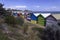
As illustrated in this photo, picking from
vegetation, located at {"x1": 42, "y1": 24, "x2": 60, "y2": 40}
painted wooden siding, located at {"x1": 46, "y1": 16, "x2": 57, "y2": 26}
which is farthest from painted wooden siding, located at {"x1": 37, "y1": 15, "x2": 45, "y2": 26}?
vegetation, located at {"x1": 42, "y1": 24, "x2": 60, "y2": 40}

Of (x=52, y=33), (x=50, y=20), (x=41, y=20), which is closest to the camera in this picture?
(x=52, y=33)

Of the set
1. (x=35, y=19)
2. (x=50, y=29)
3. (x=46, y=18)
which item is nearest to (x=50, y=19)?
(x=46, y=18)

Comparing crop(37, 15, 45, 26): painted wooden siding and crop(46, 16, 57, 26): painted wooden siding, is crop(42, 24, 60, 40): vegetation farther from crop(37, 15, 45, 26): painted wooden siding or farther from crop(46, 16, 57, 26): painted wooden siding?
crop(37, 15, 45, 26): painted wooden siding

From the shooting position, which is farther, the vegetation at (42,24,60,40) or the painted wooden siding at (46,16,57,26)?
the painted wooden siding at (46,16,57,26)

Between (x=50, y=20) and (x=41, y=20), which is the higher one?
(x=50, y=20)

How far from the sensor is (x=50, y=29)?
980 inches

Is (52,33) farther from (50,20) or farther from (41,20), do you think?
(41,20)

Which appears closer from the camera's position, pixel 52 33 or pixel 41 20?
pixel 52 33

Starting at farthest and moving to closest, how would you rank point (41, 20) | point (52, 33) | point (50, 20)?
point (41, 20) < point (50, 20) < point (52, 33)

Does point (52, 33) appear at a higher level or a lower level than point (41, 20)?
higher

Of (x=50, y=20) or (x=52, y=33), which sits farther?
(x=50, y=20)

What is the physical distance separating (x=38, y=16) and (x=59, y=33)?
1768 centimetres

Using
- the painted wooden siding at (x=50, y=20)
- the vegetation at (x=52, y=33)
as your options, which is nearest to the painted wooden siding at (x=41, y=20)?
the painted wooden siding at (x=50, y=20)

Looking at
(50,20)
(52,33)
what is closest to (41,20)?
(50,20)
